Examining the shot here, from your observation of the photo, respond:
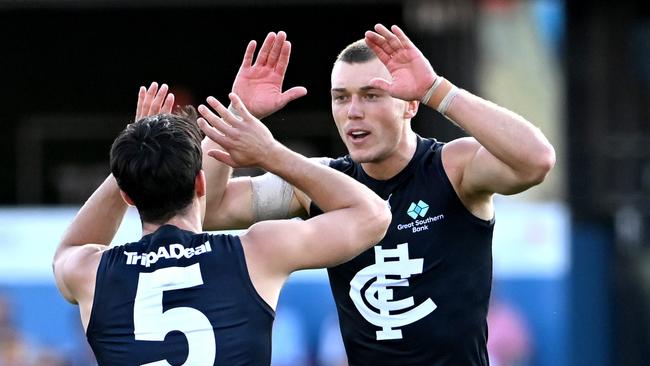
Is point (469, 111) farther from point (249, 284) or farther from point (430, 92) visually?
point (249, 284)

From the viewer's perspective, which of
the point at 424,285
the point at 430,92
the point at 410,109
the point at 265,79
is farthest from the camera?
the point at 410,109

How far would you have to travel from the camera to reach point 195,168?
4.60 m

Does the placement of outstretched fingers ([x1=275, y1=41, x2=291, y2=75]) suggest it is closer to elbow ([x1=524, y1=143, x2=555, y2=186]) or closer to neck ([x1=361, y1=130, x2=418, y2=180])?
neck ([x1=361, y1=130, x2=418, y2=180])

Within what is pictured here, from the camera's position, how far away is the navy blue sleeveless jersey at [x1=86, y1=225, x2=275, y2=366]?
4.46 meters

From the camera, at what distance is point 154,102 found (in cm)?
541

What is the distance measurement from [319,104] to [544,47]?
362 centimetres

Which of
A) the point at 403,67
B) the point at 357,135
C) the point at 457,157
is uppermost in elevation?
the point at 403,67

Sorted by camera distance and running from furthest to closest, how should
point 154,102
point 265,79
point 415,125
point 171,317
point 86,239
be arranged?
point 415,125 < point 265,79 < point 154,102 < point 86,239 < point 171,317

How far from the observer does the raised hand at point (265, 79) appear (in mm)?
5449

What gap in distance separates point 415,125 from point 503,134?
1041 cm

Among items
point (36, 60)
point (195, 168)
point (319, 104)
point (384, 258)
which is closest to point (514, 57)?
point (319, 104)

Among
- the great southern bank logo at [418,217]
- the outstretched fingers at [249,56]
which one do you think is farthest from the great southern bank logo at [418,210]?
the outstretched fingers at [249,56]

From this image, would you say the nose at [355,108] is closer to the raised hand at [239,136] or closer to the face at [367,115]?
the face at [367,115]

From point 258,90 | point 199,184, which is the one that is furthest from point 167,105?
point 199,184
